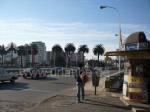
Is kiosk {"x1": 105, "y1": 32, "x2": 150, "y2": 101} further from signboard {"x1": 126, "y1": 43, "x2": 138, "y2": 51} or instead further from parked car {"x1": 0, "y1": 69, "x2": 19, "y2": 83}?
parked car {"x1": 0, "y1": 69, "x2": 19, "y2": 83}

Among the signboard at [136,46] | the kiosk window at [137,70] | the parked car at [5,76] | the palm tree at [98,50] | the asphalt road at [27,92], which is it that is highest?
the palm tree at [98,50]

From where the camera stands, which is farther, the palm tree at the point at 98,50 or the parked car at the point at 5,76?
the palm tree at the point at 98,50

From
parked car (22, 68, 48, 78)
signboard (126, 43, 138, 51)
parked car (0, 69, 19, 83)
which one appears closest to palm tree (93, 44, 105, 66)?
parked car (22, 68, 48, 78)

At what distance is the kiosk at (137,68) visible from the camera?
10680 millimetres

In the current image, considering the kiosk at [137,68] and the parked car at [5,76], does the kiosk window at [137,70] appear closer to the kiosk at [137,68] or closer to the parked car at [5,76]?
the kiosk at [137,68]

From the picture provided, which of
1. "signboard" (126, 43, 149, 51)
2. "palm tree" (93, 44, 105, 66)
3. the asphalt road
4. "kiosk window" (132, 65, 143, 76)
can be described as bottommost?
the asphalt road

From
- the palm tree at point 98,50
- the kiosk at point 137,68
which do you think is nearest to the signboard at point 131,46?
the kiosk at point 137,68

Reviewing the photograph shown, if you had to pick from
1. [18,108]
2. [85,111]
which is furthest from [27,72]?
[85,111]

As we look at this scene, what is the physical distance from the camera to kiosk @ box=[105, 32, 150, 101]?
10.7m

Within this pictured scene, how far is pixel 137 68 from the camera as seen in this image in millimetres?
10969

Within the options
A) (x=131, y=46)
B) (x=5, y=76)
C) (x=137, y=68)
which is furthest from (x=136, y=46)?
(x=5, y=76)

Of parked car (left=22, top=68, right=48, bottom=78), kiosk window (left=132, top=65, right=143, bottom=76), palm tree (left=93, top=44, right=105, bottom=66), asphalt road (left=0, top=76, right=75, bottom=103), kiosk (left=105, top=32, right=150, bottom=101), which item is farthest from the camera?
palm tree (left=93, top=44, right=105, bottom=66)

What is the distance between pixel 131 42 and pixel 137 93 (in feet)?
8.18

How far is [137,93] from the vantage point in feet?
35.4
